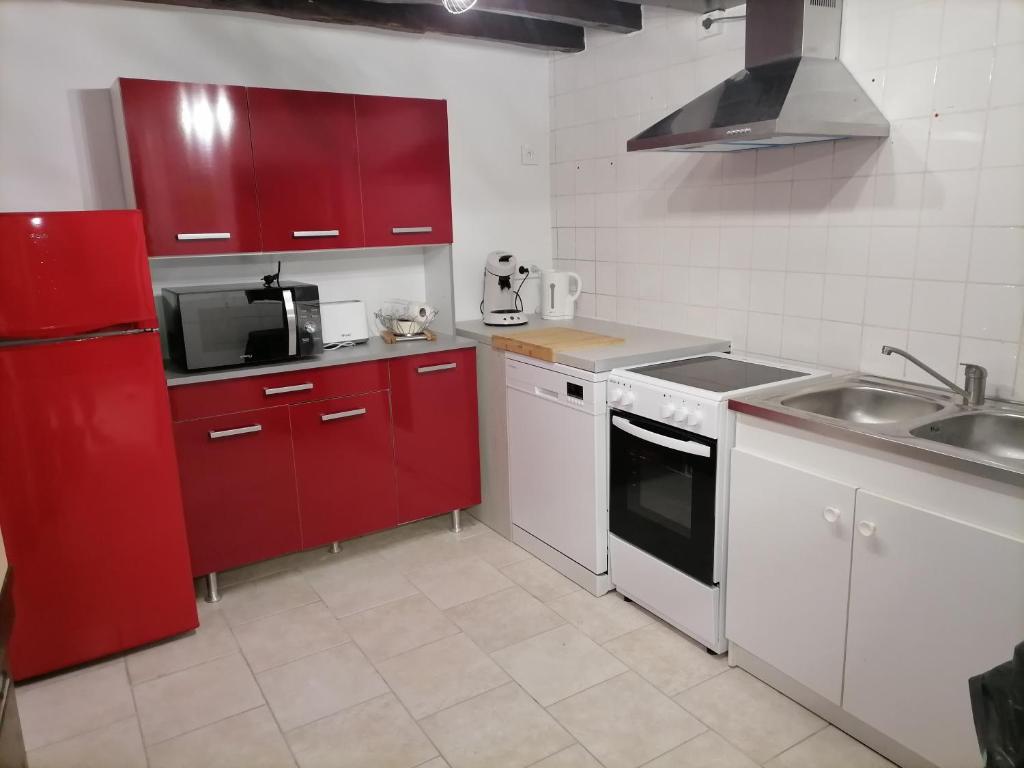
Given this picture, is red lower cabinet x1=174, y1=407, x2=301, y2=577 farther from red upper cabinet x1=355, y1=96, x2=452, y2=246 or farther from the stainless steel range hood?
the stainless steel range hood

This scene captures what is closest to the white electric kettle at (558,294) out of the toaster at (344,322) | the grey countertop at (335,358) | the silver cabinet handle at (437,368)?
the grey countertop at (335,358)

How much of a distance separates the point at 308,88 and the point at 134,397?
61.8 inches

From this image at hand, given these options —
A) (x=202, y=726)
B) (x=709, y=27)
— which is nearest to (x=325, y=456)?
(x=202, y=726)

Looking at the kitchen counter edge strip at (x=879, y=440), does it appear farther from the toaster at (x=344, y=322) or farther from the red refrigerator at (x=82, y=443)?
the red refrigerator at (x=82, y=443)

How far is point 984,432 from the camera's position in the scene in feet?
6.62

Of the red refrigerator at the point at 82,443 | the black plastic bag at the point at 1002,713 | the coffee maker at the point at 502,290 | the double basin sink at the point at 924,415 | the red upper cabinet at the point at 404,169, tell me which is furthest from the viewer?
the coffee maker at the point at 502,290

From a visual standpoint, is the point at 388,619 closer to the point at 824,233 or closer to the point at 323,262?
the point at 323,262

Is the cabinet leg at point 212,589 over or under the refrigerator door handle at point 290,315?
under

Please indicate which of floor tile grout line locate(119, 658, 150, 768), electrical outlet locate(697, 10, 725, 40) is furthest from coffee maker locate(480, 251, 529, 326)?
floor tile grout line locate(119, 658, 150, 768)

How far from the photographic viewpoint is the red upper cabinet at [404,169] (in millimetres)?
2990

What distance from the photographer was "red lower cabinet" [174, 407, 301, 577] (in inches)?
107

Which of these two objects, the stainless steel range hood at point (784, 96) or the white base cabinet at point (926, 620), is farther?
the stainless steel range hood at point (784, 96)

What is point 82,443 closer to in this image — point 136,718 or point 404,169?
point 136,718

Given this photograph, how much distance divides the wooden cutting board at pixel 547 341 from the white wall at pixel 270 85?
0.60 metres
